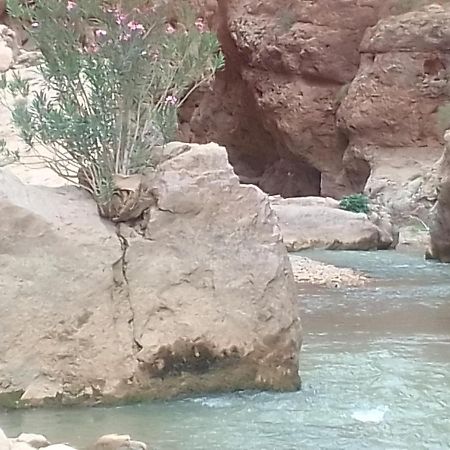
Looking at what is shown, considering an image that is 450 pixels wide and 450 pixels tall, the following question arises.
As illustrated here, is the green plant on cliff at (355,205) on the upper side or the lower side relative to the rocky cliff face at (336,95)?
lower

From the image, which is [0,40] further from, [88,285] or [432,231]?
[88,285]

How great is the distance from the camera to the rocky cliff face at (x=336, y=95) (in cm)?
2142

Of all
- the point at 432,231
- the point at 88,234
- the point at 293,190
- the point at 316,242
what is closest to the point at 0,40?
the point at 316,242

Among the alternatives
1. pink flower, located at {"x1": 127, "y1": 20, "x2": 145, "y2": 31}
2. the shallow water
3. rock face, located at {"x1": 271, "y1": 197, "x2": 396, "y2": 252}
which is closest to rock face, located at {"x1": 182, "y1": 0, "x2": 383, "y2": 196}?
rock face, located at {"x1": 271, "y1": 197, "x2": 396, "y2": 252}

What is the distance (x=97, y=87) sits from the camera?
18.9 feet

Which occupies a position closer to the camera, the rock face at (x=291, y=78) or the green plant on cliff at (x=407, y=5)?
the green plant on cliff at (x=407, y=5)

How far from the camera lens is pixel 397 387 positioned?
19.0ft

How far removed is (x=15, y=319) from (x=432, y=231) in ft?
32.4

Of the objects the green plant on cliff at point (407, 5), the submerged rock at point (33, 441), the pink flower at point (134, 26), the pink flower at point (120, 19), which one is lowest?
the submerged rock at point (33, 441)

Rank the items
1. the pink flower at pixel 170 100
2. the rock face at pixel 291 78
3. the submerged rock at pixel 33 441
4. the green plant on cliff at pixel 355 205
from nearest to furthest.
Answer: the submerged rock at pixel 33 441 → the pink flower at pixel 170 100 → the green plant on cliff at pixel 355 205 → the rock face at pixel 291 78

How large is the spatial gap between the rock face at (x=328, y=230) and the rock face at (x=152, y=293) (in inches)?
388

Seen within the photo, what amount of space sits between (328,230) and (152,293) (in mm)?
10781

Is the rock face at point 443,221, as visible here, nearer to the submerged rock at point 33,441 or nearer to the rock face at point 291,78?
the rock face at point 291,78

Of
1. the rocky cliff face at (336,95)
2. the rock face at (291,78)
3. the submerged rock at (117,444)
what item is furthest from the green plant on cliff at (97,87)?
the rock face at (291,78)
